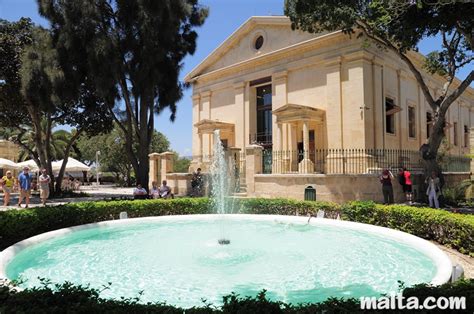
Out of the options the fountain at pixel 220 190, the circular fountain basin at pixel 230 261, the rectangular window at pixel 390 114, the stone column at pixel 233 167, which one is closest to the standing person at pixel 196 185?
the fountain at pixel 220 190

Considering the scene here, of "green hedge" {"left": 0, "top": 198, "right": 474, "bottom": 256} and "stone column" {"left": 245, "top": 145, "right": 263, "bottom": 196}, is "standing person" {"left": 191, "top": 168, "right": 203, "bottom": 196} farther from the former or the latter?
"green hedge" {"left": 0, "top": 198, "right": 474, "bottom": 256}

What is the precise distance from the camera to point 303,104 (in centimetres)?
2305

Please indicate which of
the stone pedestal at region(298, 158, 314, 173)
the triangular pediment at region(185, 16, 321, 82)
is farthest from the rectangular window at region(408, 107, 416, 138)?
the stone pedestal at region(298, 158, 314, 173)

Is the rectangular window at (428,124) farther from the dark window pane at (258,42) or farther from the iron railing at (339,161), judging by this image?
the dark window pane at (258,42)

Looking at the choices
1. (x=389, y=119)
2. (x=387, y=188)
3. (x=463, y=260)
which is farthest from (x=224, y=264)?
(x=389, y=119)

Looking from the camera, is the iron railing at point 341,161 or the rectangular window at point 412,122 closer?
the iron railing at point 341,161

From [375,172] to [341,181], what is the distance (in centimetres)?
168

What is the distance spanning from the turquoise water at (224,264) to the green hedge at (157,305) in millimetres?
1784

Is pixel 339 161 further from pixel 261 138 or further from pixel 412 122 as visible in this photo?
pixel 412 122

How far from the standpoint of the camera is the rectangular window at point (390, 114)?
2194 cm

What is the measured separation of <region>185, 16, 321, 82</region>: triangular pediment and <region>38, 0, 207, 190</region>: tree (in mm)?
6944

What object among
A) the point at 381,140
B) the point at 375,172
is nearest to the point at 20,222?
the point at 375,172

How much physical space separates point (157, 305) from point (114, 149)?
44824 millimetres

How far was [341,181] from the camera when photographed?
614 inches
